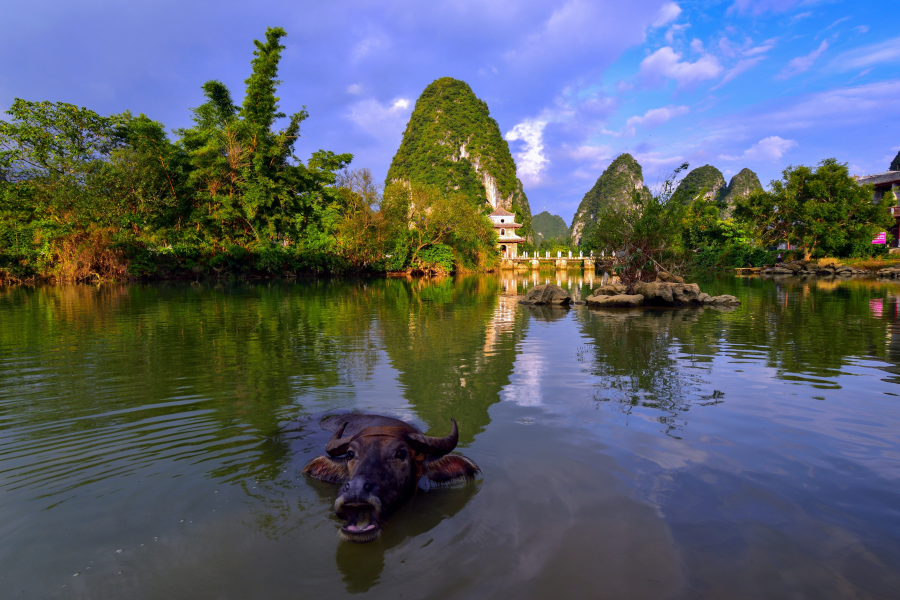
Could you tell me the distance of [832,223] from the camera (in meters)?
33.1

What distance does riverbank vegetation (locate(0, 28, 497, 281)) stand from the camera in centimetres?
2636

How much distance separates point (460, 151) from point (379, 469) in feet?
304

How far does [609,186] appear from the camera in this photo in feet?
325

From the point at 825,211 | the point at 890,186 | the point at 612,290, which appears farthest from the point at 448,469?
the point at 890,186

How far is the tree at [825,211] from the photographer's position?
32.8 meters

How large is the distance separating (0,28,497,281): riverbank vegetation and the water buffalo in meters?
30.4

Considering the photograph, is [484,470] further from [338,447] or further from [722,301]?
[722,301]

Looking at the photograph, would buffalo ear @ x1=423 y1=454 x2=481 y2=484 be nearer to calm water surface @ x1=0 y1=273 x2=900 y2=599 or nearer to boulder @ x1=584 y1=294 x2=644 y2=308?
calm water surface @ x1=0 y1=273 x2=900 y2=599

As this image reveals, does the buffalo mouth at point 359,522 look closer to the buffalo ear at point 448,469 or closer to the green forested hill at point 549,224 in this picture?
the buffalo ear at point 448,469

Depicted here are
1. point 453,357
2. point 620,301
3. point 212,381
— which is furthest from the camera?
point 620,301

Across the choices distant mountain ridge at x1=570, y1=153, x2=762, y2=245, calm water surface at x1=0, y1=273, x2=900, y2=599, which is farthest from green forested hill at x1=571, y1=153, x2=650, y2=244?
calm water surface at x1=0, y1=273, x2=900, y2=599

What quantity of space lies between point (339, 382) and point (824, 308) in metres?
14.6

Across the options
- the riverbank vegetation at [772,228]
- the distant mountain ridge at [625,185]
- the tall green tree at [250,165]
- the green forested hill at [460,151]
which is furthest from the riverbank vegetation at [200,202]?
the green forested hill at [460,151]

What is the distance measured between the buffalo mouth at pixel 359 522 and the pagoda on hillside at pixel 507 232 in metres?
55.1
